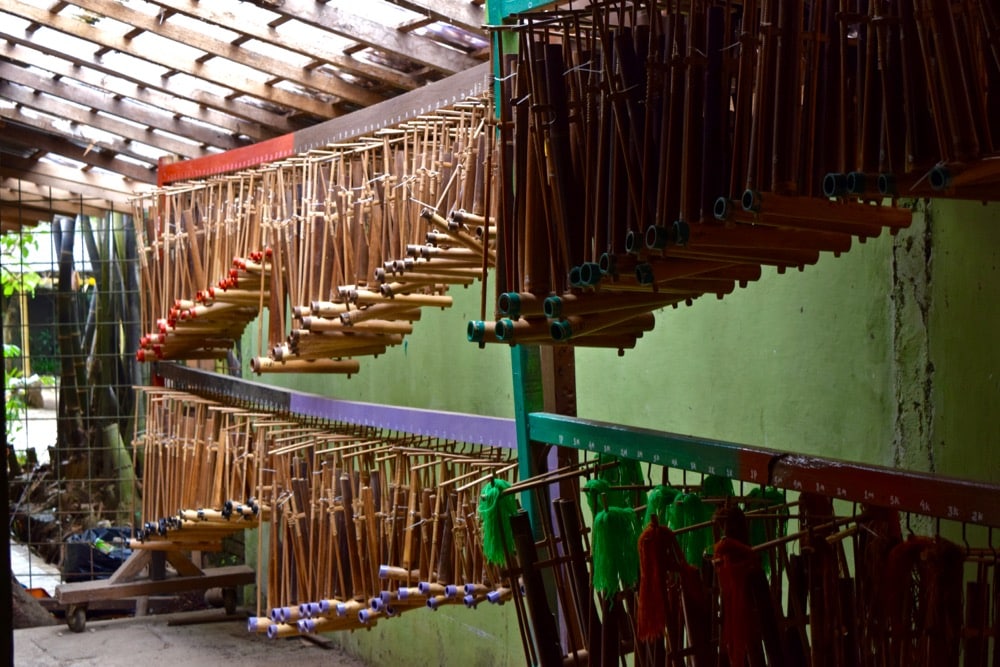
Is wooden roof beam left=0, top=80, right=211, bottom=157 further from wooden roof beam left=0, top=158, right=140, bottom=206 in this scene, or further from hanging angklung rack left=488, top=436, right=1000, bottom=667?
hanging angklung rack left=488, top=436, right=1000, bottom=667

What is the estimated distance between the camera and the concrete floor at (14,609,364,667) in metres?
6.73

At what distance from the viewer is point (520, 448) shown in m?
3.08

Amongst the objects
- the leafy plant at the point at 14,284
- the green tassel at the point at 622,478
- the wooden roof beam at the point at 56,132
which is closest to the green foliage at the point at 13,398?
the leafy plant at the point at 14,284

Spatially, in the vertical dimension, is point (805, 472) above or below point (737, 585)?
above

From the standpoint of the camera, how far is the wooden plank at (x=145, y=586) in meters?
7.27

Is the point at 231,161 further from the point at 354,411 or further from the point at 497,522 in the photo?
the point at 497,522

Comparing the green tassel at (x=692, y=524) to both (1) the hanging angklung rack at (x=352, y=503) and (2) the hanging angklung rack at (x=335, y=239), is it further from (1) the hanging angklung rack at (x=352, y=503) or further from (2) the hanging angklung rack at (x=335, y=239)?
(1) the hanging angklung rack at (x=352, y=503)

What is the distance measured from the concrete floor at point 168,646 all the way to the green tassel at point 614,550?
484 cm

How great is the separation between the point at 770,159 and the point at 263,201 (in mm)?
3447

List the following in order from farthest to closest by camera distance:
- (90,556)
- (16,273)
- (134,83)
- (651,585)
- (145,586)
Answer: (16,273) → (90,556) → (145,586) → (134,83) → (651,585)

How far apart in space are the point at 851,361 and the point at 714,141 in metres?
1.40

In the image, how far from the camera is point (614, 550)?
86.6 inches

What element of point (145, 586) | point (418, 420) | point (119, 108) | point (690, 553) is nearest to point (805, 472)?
point (690, 553)

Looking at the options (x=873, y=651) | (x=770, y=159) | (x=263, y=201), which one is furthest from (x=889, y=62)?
(x=263, y=201)
